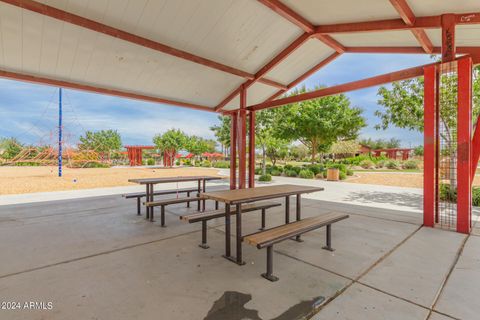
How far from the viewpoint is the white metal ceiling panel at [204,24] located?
4148 mm

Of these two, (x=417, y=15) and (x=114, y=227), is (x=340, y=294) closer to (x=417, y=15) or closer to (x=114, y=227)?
(x=114, y=227)

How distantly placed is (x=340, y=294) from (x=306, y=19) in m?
4.88

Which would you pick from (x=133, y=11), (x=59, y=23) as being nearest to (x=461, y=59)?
(x=133, y=11)

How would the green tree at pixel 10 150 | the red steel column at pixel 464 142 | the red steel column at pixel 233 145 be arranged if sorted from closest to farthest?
the red steel column at pixel 464 142 → the red steel column at pixel 233 145 → the green tree at pixel 10 150

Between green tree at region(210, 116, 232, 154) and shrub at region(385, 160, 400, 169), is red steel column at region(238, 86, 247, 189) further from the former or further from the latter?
shrub at region(385, 160, 400, 169)

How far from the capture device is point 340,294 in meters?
2.12

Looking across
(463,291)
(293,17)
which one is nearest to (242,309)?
(463,291)

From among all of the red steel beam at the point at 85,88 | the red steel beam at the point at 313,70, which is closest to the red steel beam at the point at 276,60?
the red steel beam at the point at 313,70

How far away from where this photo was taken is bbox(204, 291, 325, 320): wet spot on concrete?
1806 mm

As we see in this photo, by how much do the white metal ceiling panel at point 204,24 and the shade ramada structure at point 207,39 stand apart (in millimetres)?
18

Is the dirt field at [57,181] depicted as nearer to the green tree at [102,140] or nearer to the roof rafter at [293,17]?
the roof rafter at [293,17]

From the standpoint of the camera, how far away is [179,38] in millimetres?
5078

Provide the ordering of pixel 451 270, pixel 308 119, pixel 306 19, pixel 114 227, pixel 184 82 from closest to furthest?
pixel 451 270 < pixel 114 227 < pixel 306 19 < pixel 184 82 < pixel 308 119

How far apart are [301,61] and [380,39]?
2005 mm
